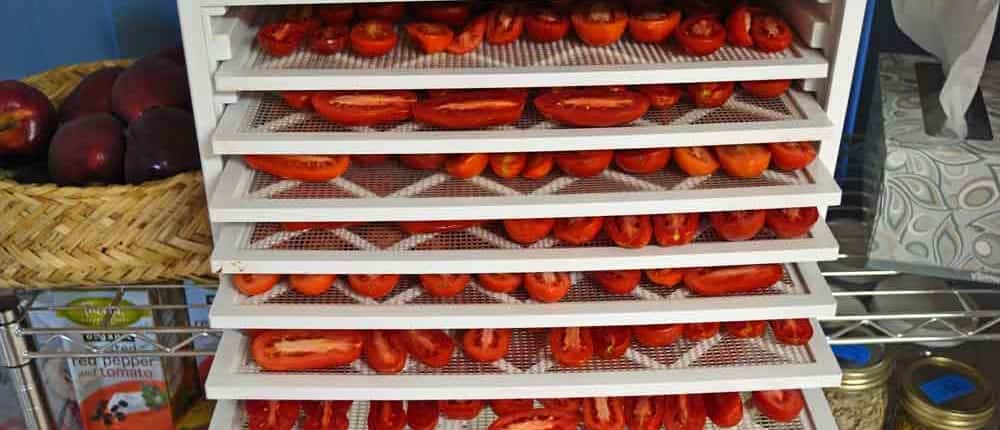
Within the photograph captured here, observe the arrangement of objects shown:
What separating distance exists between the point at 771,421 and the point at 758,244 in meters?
0.18

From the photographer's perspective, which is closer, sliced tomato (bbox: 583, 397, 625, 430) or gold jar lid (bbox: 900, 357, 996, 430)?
sliced tomato (bbox: 583, 397, 625, 430)

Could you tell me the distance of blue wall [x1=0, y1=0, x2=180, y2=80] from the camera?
130 cm

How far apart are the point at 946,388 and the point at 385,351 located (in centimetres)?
62

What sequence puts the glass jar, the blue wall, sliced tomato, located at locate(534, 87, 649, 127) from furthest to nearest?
the blue wall, the glass jar, sliced tomato, located at locate(534, 87, 649, 127)

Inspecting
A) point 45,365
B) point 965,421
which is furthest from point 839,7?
point 45,365

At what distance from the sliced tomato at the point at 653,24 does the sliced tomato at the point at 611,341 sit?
26cm

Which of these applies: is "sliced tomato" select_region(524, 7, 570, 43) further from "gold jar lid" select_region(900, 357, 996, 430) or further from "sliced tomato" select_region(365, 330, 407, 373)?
"gold jar lid" select_region(900, 357, 996, 430)

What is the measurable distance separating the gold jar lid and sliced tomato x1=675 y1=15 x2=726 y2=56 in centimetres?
48

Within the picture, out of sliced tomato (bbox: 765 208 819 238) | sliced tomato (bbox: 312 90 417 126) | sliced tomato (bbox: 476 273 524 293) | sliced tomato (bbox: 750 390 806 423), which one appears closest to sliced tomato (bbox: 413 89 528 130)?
sliced tomato (bbox: 312 90 417 126)

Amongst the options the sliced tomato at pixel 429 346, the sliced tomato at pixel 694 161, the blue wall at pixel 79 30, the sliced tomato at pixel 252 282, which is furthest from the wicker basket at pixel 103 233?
the sliced tomato at pixel 694 161

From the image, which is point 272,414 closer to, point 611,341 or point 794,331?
point 611,341

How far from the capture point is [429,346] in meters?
0.94

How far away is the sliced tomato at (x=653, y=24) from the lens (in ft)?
2.92

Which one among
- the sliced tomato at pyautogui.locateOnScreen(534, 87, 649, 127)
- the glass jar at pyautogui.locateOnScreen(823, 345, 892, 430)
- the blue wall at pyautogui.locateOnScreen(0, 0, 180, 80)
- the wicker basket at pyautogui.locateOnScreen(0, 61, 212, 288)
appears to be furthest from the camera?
the blue wall at pyautogui.locateOnScreen(0, 0, 180, 80)
